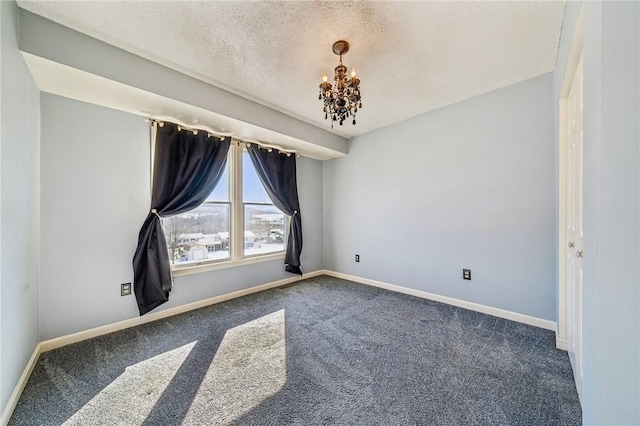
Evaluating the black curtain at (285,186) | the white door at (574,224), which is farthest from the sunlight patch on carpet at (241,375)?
the white door at (574,224)

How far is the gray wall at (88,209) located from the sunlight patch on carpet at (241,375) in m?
1.17

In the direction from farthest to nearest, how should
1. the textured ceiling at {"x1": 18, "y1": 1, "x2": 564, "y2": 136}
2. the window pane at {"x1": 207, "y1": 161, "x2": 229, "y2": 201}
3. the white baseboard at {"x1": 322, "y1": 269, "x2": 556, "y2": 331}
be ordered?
the window pane at {"x1": 207, "y1": 161, "x2": 229, "y2": 201} < the white baseboard at {"x1": 322, "y1": 269, "x2": 556, "y2": 331} < the textured ceiling at {"x1": 18, "y1": 1, "x2": 564, "y2": 136}

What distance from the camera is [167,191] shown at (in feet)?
8.89

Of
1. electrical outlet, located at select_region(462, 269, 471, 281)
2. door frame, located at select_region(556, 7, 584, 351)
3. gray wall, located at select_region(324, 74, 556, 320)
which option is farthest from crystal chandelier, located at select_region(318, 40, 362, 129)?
electrical outlet, located at select_region(462, 269, 471, 281)

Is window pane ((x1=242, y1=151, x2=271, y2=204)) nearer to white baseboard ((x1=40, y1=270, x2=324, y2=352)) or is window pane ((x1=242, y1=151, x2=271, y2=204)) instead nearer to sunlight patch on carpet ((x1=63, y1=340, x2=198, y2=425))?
white baseboard ((x1=40, y1=270, x2=324, y2=352))

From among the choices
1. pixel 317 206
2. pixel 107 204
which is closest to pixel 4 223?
pixel 107 204

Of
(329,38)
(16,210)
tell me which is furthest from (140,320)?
(329,38)

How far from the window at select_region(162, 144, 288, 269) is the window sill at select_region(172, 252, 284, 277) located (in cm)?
4

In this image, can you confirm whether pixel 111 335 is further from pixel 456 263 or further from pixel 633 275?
pixel 456 263

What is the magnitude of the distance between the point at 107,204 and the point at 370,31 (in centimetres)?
285

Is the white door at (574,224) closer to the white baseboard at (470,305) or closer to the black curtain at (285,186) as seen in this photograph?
the white baseboard at (470,305)

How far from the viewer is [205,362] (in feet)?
6.22

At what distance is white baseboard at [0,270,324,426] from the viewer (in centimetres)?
146

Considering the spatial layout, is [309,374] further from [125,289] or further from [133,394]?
[125,289]
